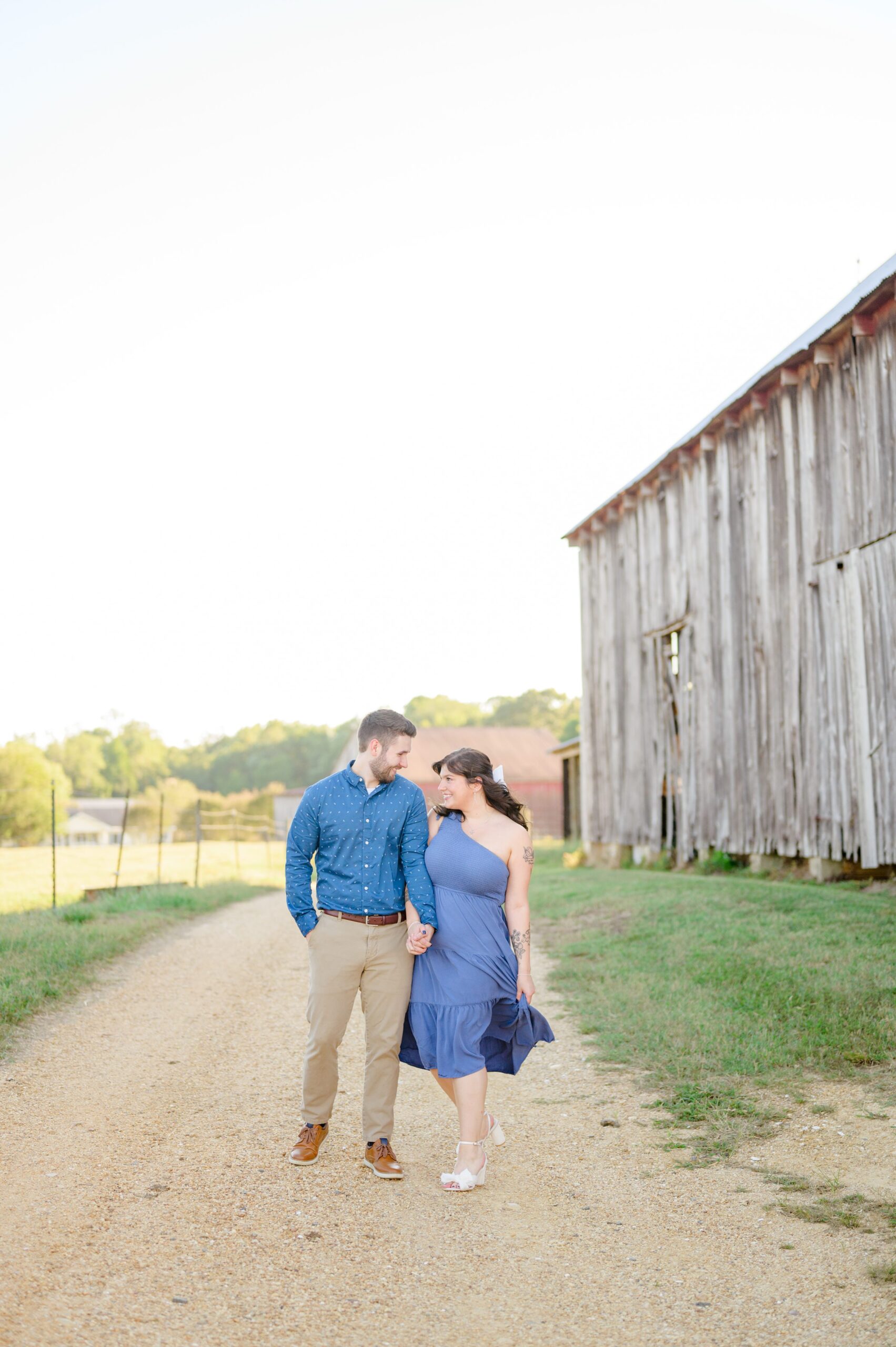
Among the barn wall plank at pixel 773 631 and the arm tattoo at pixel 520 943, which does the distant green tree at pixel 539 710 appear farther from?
the arm tattoo at pixel 520 943

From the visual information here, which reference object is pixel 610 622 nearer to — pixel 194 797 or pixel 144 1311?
pixel 144 1311

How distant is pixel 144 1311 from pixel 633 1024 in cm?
438

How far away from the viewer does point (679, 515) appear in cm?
1530

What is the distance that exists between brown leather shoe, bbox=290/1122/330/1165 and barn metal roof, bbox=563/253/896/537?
28.2 ft

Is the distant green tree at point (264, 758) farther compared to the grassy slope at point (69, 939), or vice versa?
the distant green tree at point (264, 758)

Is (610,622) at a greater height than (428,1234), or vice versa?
(610,622)

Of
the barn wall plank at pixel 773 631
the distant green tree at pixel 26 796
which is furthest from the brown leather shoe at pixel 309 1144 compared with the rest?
the distant green tree at pixel 26 796

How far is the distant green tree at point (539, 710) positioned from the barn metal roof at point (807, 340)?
55421 millimetres

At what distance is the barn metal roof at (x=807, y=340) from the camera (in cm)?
1040

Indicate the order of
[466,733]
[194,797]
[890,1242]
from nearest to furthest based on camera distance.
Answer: [890,1242] < [466,733] < [194,797]

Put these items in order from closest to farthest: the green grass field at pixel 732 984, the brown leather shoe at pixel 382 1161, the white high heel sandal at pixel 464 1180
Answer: the white high heel sandal at pixel 464 1180, the brown leather shoe at pixel 382 1161, the green grass field at pixel 732 984

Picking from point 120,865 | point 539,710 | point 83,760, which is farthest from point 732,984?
point 83,760

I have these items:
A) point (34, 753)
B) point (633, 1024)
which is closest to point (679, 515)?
point (633, 1024)

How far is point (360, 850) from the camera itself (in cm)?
450
